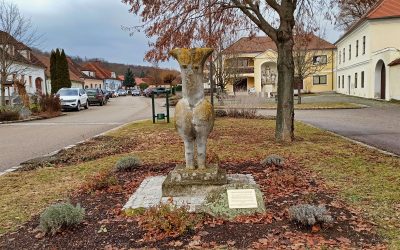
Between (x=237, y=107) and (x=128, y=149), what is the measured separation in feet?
36.9

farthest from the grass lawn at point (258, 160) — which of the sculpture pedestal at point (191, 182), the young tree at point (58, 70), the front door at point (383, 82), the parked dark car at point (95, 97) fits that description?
the young tree at point (58, 70)

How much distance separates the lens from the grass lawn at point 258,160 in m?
5.23

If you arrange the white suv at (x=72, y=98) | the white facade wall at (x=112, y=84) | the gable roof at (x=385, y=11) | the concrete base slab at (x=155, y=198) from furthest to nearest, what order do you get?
the white facade wall at (x=112, y=84) < the gable roof at (x=385, y=11) < the white suv at (x=72, y=98) < the concrete base slab at (x=155, y=198)

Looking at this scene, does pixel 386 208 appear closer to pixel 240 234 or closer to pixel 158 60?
pixel 240 234

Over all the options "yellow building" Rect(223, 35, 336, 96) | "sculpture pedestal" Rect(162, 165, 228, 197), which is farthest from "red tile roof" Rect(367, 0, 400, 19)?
"sculpture pedestal" Rect(162, 165, 228, 197)

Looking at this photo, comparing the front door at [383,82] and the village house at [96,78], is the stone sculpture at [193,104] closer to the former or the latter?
the front door at [383,82]

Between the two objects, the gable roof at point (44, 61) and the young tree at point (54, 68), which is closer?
the young tree at point (54, 68)

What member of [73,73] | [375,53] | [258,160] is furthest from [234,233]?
[73,73]

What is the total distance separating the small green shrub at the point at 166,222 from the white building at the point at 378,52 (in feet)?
95.3

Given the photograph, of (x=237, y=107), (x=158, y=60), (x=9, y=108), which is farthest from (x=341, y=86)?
(x=158, y=60)

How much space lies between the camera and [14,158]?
10.4 m

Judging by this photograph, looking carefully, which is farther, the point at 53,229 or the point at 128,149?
the point at 128,149

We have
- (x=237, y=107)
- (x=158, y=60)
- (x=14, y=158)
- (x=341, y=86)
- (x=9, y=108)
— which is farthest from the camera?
(x=341, y=86)

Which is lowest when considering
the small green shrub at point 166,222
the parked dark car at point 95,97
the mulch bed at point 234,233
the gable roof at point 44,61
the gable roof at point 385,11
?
the mulch bed at point 234,233
